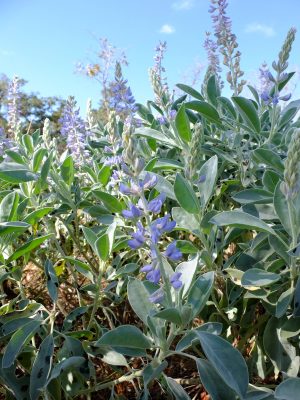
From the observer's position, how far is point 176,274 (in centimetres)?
111

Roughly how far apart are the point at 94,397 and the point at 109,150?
1.12 meters

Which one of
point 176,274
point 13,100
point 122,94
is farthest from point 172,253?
point 13,100

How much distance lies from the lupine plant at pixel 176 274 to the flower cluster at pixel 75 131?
0.69 feet

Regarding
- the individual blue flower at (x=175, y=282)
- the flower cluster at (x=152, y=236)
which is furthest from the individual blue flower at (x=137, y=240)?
the individual blue flower at (x=175, y=282)

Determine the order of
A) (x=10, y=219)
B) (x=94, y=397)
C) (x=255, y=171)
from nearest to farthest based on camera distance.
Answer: (x=10, y=219) < (x=94, y=397) < (x=255, y=171)

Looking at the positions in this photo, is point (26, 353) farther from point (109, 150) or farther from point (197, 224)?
point (109, 150)

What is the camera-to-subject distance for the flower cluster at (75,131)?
8.21 ft

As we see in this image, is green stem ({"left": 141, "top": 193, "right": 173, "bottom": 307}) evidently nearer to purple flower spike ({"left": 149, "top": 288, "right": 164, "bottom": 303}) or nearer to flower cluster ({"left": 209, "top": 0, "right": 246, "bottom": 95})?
purple flower spike ({"left": 149, "top": 288, "right": 164, "bottom": 303})

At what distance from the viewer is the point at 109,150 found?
87.3 inches

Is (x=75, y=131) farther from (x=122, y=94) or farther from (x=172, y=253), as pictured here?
(x=172, y=253)

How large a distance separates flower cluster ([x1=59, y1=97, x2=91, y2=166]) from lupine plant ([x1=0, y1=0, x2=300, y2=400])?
0.69 ft

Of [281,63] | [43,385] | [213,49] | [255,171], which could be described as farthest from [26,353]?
[213,49]

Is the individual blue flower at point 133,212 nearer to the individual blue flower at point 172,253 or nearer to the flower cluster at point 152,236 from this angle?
the flower cluster at point 152,236

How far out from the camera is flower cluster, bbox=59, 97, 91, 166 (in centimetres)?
250
